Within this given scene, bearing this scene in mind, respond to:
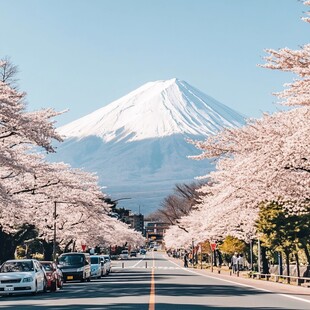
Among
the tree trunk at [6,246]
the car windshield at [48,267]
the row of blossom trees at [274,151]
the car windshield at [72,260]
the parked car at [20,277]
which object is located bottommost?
the parked car at [20,277]

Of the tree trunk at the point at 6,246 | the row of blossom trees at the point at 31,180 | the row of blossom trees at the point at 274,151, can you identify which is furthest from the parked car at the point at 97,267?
the row of blossom trees at the point at 274,151

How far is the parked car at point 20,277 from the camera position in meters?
25.7

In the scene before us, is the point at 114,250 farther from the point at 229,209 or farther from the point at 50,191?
the point at 229,209

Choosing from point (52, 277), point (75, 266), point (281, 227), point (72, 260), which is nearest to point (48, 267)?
point (52, 277)

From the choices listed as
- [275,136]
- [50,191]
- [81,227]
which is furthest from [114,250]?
[275,136]

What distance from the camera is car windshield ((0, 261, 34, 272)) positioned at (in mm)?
26797

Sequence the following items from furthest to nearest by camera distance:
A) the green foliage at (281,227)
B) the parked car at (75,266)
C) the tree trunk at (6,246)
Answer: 1. the tree trunk at (6,246)
2. the green foliage at (281,227)
3. the parked car at (75,266)

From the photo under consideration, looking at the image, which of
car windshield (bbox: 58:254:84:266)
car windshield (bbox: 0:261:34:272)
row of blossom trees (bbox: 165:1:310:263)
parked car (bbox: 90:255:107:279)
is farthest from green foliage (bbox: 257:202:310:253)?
car windshield (bbox: 0:261:34:272)

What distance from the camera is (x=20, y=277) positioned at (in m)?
25.9

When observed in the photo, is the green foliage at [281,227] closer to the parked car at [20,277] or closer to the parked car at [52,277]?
the parked car at [52,277]

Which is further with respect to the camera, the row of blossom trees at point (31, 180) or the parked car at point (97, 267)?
the parked car at point (97, 267)

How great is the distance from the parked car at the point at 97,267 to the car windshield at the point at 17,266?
2073 cm

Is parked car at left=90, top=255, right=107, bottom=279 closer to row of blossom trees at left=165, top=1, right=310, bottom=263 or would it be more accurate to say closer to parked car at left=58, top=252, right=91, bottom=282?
parked car at left=58, top=252, right=91, bottom=282

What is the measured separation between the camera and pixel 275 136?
2736cm
